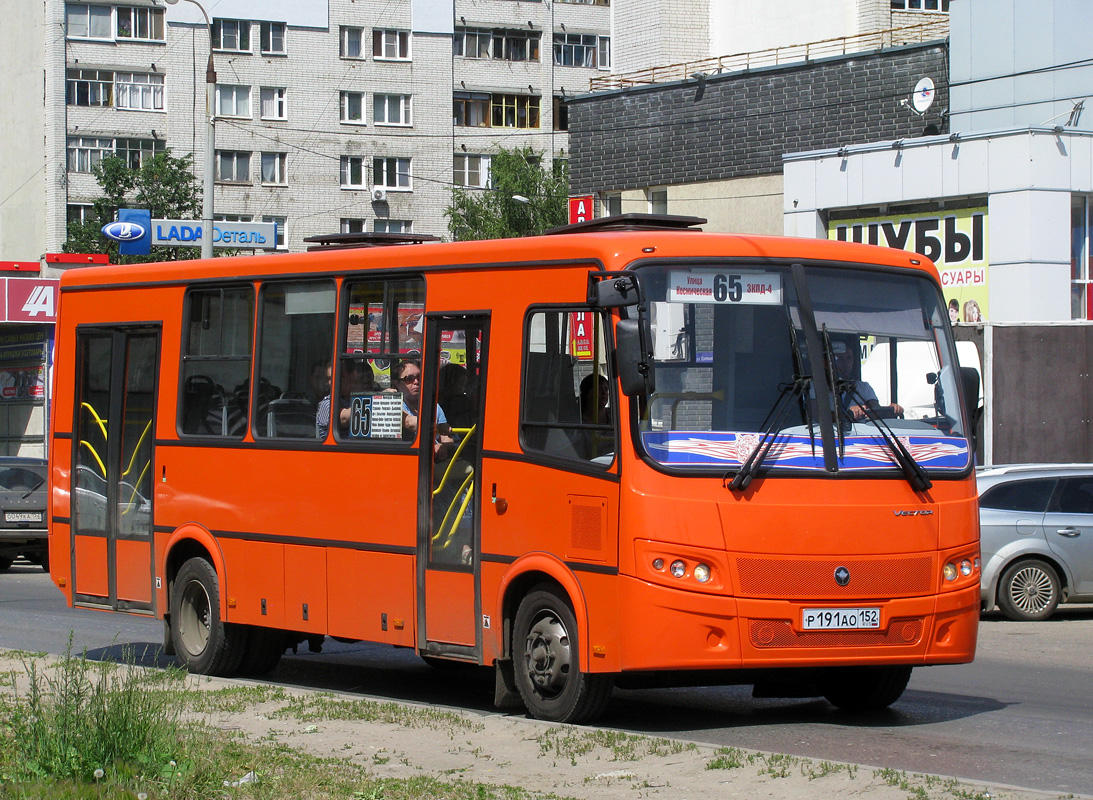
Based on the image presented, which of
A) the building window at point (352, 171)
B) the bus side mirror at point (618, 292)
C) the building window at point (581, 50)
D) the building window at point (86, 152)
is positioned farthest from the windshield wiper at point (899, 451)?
the building window at point (581, 50)

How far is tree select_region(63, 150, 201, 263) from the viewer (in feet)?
188

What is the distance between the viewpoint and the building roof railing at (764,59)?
3575 centimetres

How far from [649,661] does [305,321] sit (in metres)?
4.04

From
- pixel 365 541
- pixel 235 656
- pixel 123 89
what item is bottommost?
pixel 235 656

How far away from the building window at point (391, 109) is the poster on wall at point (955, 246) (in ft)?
146

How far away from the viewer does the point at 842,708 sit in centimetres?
984

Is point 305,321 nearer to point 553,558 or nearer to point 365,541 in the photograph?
point 365,541

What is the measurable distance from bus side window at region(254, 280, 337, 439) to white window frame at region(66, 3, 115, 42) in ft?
192

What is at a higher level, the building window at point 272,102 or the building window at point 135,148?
the building window at point 272,102

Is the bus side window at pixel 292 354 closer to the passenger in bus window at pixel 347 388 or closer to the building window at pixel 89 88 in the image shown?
the passenger in bus window at pixel 347 388

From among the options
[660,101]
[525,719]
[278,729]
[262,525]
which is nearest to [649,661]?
[525,719]

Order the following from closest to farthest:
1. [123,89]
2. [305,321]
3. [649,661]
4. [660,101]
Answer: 1. [649,661]
2. [305,321]
3. [660,101]
4. [123,89]

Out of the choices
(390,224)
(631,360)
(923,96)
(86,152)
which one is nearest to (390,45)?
(390,224)

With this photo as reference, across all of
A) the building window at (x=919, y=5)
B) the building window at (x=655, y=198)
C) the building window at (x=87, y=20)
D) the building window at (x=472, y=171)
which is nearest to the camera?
the building window at (x=655, y=198)
